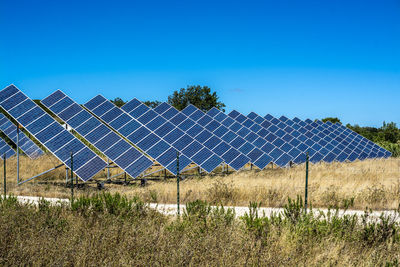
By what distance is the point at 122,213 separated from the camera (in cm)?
891

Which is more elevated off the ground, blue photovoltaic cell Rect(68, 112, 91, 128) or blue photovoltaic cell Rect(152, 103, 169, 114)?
blue photovoltaic cell Rect(152, 103, 169, 114)

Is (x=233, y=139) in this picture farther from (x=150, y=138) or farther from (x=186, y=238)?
(x=186, y=238)

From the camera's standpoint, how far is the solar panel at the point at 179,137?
18.3 metres

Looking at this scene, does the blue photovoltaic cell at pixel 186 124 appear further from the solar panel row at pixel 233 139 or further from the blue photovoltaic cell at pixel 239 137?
the blue photovoltaic cell at pixel 239 137

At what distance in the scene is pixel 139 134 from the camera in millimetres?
18719

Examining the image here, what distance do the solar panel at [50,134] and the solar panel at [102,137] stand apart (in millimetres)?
974

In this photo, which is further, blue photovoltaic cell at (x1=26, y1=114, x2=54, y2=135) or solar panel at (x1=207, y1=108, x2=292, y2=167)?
solar panel at (x1=207, y1=108, x2=292, y2=167)

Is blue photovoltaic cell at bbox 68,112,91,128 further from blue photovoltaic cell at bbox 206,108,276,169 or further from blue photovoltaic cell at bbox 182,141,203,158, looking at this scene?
blue photovoltaic cell at bbox 206,108,276,169

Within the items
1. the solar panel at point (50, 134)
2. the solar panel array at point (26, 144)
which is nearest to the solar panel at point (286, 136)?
the solar panel at point (50, 134)

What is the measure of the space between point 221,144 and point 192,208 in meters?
12.3

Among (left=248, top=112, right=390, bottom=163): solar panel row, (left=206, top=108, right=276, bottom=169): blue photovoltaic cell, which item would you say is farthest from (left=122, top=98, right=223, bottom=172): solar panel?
(left=248, top=112, right=390, bottom=163): solar panel row

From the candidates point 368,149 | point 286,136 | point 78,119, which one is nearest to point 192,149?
point 78,119

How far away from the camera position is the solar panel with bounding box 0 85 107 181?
48.9ft

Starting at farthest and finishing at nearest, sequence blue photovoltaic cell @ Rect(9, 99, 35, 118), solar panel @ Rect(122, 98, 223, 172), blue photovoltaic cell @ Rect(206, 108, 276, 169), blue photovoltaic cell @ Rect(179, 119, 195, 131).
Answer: blue photovoltaic cell @ Rect(179, 119, 195, 131), blue photovoltaic cell @ Rect(206, 108, 276, 169), solar panel @ Rect(122, 98, 223, 172), blue photovoltaic cell @ Rect(9, 99, 35, 118)
